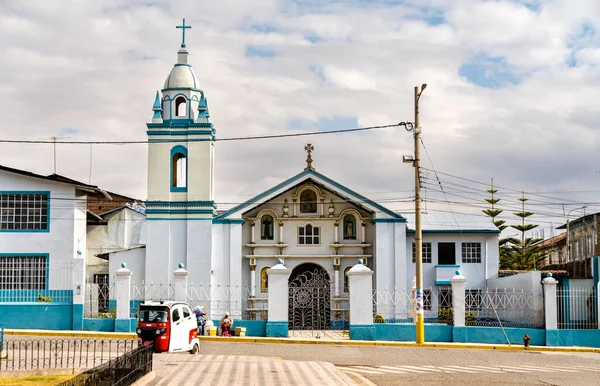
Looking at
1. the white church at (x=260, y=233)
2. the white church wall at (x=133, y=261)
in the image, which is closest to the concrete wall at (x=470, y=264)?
the white church at (x=260, y=233)

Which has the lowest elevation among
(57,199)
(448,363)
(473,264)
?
(448,363)

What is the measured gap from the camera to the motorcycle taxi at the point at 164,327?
79.2 ft

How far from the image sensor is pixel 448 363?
2403 centimetres

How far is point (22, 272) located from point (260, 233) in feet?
37.0

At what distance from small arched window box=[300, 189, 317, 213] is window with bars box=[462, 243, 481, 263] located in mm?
7803

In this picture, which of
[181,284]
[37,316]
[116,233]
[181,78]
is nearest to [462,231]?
[181,284]

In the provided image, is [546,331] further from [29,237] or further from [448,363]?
[29,237]

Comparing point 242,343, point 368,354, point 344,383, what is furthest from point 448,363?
point 242,343

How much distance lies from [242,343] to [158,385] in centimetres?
1394

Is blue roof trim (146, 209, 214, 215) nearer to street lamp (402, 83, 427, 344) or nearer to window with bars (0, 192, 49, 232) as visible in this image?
window with bars (0, 192, 49, 232)

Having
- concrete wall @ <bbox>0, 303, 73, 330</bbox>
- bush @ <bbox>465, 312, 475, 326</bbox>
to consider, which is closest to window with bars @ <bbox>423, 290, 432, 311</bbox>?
bush @ <bbox>465, 312, 475, 326</bbox>

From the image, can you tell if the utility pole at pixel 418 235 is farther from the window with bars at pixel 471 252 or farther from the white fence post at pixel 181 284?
the window with bars at pixel 471 252

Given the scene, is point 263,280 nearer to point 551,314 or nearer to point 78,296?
point 78,296

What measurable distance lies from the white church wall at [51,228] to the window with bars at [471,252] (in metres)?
18.8
